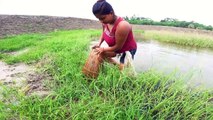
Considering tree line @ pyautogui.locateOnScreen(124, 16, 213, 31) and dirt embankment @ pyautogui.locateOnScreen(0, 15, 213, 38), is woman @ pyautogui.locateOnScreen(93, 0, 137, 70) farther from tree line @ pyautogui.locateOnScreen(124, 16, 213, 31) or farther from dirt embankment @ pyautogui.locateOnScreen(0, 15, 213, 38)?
tree line @ pyautogui.locateOnScreen(124, 16, 213, 31)

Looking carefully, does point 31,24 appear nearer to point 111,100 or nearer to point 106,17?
point 106,17

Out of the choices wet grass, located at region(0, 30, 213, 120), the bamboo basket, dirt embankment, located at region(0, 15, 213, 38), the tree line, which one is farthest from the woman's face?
the tree line

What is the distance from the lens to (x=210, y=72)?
669 cm

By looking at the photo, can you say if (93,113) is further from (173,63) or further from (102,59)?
(173,63)

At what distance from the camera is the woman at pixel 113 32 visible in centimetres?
346

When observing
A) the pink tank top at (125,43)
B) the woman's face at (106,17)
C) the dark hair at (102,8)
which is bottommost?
the pink tank top at (125,43)

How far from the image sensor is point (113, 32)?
368 centimetres

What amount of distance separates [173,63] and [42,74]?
4132mm

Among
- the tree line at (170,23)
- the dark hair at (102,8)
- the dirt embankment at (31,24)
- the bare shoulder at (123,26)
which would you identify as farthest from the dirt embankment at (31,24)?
the bare shoulder at (123,26)

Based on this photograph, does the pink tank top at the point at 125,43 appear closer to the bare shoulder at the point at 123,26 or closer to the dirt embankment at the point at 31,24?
the bare shoulder at the point at 123,26

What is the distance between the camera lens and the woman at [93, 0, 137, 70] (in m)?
3.46

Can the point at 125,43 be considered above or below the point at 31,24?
above

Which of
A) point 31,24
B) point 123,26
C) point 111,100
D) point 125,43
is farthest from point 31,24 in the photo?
point 111,100

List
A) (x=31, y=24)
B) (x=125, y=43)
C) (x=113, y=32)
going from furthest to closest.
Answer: (x=31, y=24) → (x=125, y=43) → (x=113, y=32)
